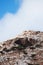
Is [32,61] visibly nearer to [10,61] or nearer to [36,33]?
[10,61]

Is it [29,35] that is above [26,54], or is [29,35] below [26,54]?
above

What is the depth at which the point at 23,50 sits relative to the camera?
5422 cm

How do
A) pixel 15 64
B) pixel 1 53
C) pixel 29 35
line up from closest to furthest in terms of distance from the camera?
pixel 15 64 → pixel 1 53 → pixel 29 35

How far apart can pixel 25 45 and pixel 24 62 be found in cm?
637

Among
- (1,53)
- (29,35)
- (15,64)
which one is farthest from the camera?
(29,35)

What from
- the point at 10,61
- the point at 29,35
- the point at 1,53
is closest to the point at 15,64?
the point at 10,61

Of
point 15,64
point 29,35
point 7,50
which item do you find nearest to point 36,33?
point 29,35

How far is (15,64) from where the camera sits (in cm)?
5006

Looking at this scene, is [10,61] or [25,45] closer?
[10,61]

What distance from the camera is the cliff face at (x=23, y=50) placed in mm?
50781

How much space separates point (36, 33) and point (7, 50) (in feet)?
28.5

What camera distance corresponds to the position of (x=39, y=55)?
170 feet

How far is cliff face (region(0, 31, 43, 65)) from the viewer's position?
50.8m

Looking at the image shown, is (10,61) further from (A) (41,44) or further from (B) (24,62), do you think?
(A) (41,44)
